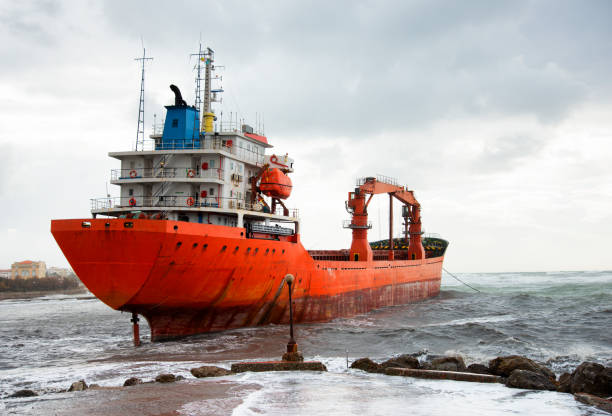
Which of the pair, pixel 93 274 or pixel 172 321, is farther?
pixel 172 321

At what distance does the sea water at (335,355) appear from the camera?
934 cm

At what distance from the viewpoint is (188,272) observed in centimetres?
1580

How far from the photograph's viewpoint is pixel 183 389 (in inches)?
406

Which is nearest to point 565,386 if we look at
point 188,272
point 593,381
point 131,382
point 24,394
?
point 593,381

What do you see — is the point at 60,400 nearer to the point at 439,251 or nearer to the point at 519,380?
the point at 519,380

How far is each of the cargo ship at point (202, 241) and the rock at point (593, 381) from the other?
1108cm

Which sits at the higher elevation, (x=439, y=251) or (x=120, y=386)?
(x=439, y=251)

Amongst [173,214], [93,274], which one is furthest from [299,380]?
[173,214]

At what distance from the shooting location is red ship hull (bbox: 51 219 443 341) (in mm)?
14859

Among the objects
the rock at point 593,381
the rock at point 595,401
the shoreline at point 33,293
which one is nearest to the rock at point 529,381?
the rock at point 593,381

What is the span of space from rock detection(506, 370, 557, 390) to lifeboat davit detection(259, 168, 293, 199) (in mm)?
12338

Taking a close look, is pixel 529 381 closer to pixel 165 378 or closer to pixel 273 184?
pixel 165 378

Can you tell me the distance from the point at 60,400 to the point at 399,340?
40.0 feet

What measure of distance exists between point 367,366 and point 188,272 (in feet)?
22.0
